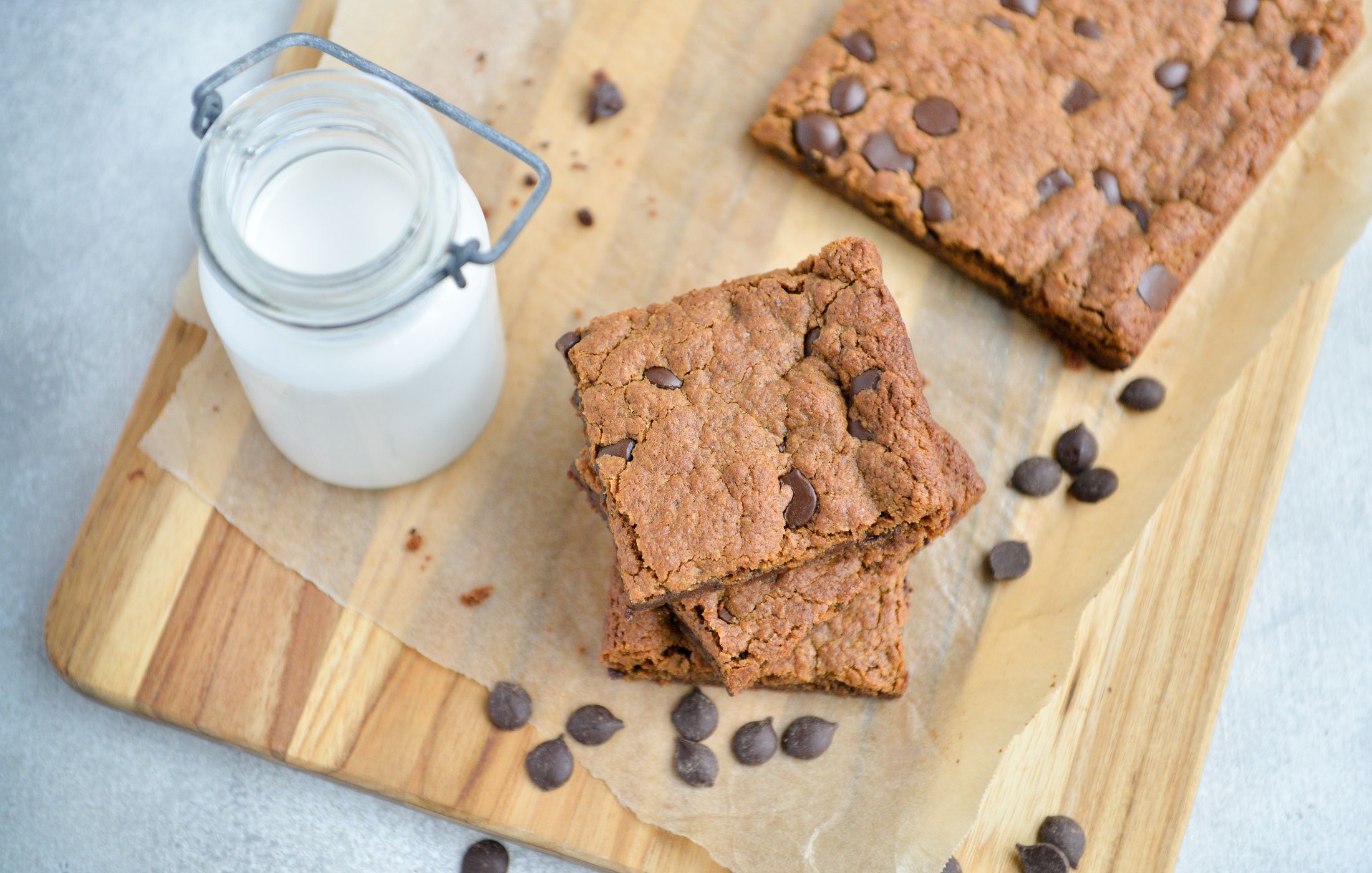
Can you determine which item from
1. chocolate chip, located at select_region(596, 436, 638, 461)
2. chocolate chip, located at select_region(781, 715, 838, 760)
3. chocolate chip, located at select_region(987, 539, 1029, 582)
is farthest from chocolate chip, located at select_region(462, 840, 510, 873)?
chocolate chip, located at select_region(987, 539, 1029, 582)

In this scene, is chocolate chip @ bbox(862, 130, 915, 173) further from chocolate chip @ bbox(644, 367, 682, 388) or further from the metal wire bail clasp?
the metal wire bail clasp

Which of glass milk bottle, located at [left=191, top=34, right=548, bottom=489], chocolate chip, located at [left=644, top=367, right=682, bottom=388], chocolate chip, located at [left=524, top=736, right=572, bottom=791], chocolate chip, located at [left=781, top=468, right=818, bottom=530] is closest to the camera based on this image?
glass milk bottle, located at [left=191, top=34, right=548, bottom=489]

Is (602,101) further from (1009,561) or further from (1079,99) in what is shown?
(1009,561)

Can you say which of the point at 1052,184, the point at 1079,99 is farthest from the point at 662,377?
the point at 1079,99

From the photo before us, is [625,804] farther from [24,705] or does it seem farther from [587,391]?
[24,705]

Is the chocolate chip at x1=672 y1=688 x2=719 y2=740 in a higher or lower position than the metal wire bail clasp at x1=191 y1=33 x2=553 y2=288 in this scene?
lower

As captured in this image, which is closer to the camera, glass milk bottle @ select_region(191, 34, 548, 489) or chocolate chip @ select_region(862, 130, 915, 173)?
glass milk bottle @ select_region(191, 34, 548, 489)
